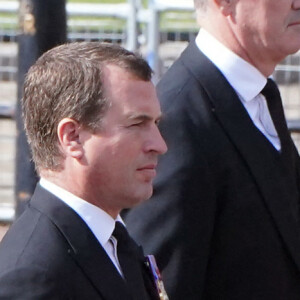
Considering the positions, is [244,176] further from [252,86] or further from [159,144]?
[159,144]

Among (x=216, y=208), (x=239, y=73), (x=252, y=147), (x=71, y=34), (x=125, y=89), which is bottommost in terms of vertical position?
(x=71, y=34)

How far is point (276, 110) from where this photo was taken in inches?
122

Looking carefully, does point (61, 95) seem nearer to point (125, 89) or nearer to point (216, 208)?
point (125, 89)

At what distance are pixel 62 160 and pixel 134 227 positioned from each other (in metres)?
0.67

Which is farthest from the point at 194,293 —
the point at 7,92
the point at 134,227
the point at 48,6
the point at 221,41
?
the point at 7,92

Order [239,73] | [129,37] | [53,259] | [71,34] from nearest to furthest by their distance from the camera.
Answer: [53,259] < [239,73] < [129,37] < [71,34]

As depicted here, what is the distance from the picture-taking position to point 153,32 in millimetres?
6578

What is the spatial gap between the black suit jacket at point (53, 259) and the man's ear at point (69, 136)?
0.34 feet

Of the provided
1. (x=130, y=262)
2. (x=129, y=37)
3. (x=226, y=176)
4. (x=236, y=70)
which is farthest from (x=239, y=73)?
(x=129, y=37)

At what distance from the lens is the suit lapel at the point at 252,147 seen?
9.27 ft

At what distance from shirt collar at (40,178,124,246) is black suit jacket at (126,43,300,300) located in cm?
56

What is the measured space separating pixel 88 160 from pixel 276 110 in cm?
106

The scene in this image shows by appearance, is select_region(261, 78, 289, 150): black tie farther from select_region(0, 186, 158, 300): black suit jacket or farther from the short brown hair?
select_region(0, 186, 158, 300): black suit jacket

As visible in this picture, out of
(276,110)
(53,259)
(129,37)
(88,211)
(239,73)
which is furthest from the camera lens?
(129,37)
